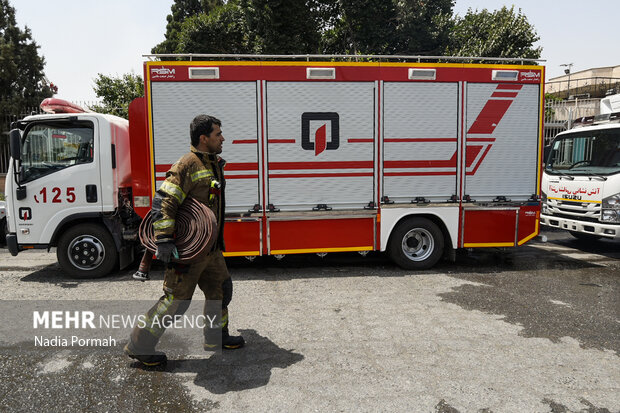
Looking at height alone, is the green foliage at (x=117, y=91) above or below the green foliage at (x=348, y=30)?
below

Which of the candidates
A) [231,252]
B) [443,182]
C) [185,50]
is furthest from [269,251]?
[185,50]

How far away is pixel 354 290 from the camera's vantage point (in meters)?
5.84

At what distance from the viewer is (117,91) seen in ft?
52.3

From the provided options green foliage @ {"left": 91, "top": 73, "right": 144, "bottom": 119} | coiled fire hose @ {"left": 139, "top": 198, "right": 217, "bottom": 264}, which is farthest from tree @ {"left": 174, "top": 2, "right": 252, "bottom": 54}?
coiled fire hose @ {"left": 139, "top": 198, "right": 217, "bottom": 264}

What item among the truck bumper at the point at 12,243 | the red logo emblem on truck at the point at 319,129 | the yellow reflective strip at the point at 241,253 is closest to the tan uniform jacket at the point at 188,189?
the yellow reflective strip at the point at 241,253

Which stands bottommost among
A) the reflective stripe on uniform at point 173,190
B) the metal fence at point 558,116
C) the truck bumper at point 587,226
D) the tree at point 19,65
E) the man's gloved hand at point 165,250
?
the truck bumper at point 587,226

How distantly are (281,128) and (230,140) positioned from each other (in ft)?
2.39

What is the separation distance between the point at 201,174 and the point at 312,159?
118 inches

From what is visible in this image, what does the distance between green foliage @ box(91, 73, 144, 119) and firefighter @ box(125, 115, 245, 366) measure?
530 inches

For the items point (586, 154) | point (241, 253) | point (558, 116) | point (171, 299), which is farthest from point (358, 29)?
point (171, 299)

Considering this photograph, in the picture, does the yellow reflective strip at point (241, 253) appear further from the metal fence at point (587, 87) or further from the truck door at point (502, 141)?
the metal fence at point (587, 87)

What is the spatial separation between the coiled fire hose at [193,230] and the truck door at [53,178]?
10.7 ft

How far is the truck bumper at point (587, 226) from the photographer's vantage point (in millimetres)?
7259

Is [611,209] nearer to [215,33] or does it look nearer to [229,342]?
[229,342]
